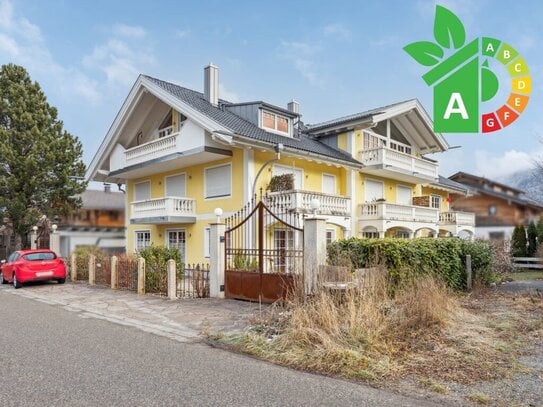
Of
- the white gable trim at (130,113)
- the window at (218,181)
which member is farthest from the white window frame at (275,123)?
the white gable trim at (130,113)

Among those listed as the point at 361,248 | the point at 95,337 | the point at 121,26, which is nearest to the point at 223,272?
the point at 361,248

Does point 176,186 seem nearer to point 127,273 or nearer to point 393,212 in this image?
point 127,273

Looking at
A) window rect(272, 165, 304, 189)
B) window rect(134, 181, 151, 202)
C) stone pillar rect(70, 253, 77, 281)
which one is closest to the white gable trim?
window rect(134, 181, 151, 202)

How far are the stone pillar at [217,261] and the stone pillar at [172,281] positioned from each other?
108cm

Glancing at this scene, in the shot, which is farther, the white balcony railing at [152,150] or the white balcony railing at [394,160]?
the white balcony railing at [394,160]

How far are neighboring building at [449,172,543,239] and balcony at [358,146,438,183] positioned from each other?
8.84m

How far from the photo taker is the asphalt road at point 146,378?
14.8ft

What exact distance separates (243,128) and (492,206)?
28.0m

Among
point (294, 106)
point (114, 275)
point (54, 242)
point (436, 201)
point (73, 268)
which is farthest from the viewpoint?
point (436, 201)

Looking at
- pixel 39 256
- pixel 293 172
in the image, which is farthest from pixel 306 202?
pixel 39 256

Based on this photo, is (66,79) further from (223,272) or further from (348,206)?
(348,206)

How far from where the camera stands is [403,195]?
26.2 meters

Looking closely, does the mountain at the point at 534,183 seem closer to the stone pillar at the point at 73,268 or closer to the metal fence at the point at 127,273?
the metal fence at the point at 127,273

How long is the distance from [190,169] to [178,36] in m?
9.24
